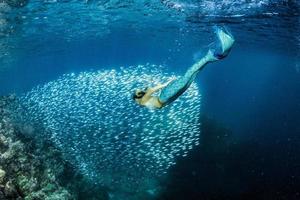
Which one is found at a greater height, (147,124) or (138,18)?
(138,18)

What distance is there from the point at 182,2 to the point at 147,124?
22.7ft

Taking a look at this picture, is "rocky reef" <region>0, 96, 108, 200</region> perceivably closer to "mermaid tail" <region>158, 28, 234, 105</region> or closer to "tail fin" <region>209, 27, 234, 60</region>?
"mermaid tail" <region>158, 28, 234, 105</region>

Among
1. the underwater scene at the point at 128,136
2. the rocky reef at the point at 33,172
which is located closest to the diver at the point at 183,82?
the rocky reef at the point at 33,172

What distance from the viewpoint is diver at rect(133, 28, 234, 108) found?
7.60 ft

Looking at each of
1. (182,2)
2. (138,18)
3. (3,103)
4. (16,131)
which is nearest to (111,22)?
(138,18)

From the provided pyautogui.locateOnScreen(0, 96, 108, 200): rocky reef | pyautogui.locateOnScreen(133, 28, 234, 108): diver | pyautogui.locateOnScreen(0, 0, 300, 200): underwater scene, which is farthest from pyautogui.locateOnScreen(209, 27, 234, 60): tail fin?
pyautogui.locateOnScreen(0, 0, 300, 200): underwater scene

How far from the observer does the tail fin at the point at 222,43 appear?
2438 mm

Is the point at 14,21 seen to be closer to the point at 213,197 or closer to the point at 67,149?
the point at 67,149

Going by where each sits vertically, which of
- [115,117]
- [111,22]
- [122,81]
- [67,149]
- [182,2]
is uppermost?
[182,2]

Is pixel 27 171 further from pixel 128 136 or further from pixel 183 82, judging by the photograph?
pixel 183 82

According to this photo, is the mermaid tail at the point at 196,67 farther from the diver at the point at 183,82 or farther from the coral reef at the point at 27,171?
the coral reef at the point at 27,171

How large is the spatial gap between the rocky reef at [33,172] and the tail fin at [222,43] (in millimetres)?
7325

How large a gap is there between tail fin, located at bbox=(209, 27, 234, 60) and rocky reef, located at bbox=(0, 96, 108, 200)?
288 inches

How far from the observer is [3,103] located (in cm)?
1978
